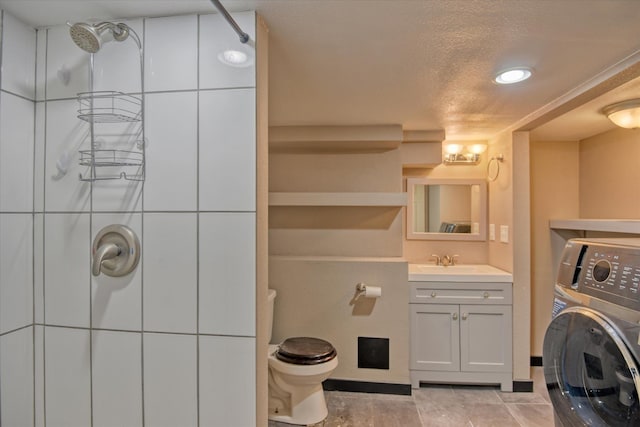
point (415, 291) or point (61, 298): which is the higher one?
point (61, 298)

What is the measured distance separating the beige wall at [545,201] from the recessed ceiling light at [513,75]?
66.5 inches

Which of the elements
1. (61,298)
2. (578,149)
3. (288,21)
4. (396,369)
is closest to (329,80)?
(288,21)

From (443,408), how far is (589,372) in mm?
1163

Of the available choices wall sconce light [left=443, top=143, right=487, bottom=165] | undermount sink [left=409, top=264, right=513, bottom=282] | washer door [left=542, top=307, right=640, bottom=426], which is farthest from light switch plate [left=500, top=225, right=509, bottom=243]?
washer door [left=542, top=307, right=640, bottom=426]

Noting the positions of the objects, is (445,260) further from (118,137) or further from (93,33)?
(93,33)

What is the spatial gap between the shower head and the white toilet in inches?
61.6

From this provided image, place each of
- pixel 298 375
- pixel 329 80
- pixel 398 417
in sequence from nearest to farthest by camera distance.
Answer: pixel 329 80, pixel 298 375, pixel 398 417

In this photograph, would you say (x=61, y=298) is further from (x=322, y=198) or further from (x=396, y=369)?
(x=396, y=369)

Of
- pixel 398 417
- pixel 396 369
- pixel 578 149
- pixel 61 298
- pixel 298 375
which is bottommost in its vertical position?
pixel 398 417

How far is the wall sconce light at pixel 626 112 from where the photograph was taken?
2.05m

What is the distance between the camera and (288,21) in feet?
4.00

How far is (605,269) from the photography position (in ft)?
4.87

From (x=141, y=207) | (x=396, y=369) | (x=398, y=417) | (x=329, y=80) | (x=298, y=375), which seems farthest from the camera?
(x=396, y=369)

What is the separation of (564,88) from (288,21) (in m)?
1.54
